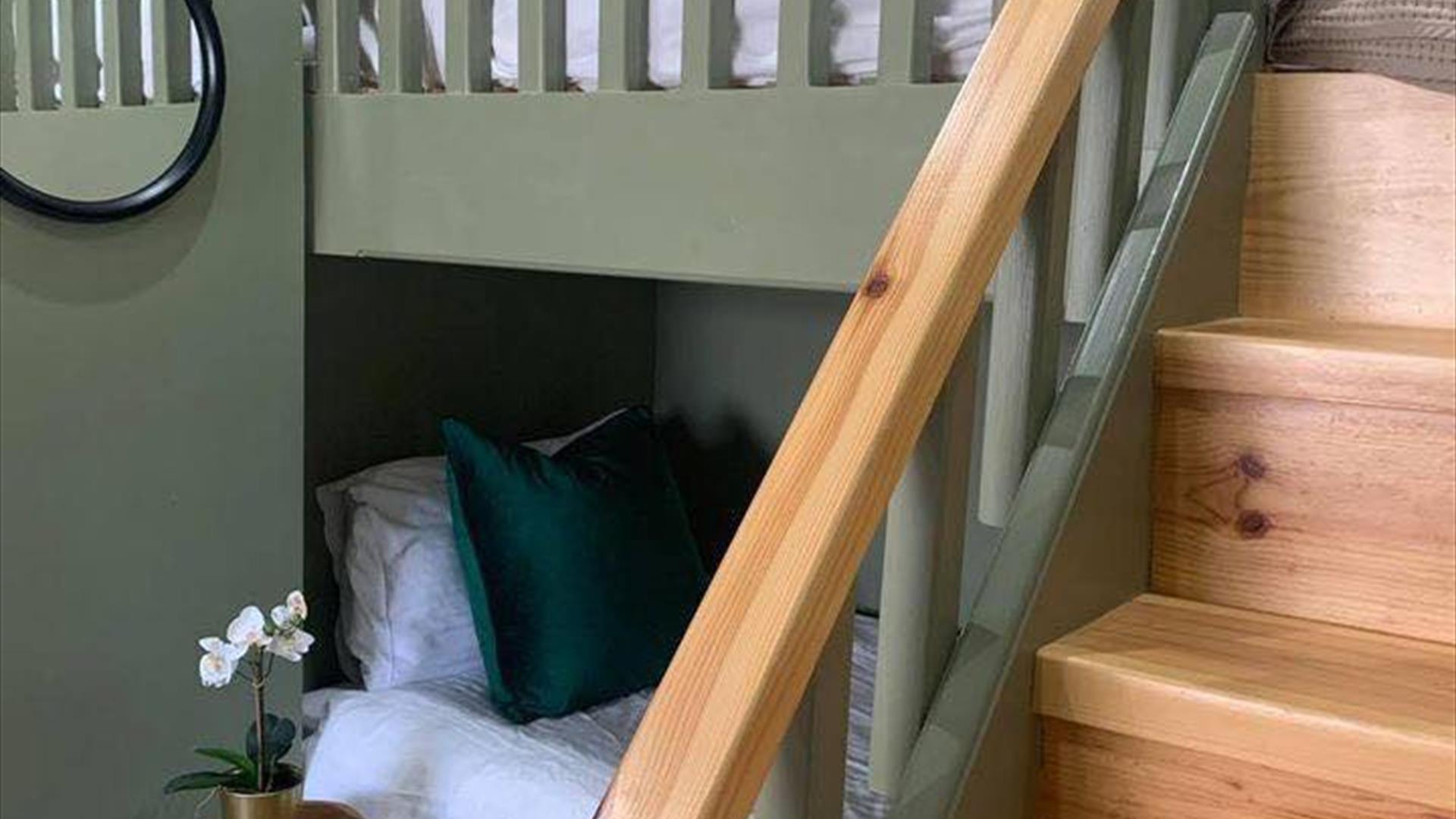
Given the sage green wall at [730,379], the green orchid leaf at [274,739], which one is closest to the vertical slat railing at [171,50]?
the green orchid leaf at [274,739]

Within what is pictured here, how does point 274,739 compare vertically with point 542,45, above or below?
below

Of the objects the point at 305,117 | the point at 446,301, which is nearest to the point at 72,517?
the point at 305,117

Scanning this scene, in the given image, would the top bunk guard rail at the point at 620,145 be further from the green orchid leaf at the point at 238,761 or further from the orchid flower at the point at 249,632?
the green orchid leaf at the point at 238,761

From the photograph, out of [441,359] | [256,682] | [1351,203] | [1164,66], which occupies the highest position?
[1164,66]

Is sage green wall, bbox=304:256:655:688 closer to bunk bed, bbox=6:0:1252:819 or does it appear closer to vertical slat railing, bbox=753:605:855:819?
bunk bed, bbox=6:0:1252:819

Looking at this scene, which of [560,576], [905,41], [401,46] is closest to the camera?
[905,41]

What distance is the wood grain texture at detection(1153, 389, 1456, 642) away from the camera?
1104 mm

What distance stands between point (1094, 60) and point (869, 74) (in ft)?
1.27

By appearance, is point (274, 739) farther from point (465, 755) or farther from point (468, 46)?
point (468, 46)

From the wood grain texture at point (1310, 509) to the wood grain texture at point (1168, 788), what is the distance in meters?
0.20

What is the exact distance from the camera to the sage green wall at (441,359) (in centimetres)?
255

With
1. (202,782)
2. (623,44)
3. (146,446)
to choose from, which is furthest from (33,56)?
(202,782)

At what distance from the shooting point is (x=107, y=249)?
190cm

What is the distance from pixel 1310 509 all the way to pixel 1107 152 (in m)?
0.29
